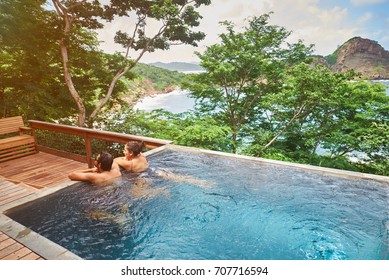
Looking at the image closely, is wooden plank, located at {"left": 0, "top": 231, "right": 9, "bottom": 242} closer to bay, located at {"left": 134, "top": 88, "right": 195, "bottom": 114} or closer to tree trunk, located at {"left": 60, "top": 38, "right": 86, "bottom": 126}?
bay, located at {"left": 134, "top": 88, "right": 195, "bottom": 114}

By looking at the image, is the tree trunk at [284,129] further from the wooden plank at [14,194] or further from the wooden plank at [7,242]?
the wooden plank at [7,242]

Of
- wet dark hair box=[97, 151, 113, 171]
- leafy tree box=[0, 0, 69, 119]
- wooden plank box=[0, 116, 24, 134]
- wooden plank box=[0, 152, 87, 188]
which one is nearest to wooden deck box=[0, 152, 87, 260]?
wooden plank box=[0, 152, 87, 188]

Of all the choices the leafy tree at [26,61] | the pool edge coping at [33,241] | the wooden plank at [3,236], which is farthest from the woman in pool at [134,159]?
the leafy tree at [26,61]

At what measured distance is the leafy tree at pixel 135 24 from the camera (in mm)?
7273

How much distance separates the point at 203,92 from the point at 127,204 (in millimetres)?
5803

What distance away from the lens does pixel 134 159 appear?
3369 mm

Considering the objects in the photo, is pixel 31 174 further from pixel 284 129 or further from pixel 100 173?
pixel 284 129

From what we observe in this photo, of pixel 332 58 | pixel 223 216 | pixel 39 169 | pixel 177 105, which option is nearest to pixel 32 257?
pixel 223 216

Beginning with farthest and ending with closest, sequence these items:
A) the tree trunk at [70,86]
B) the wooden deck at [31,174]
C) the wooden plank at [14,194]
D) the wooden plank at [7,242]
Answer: the tree trunk at [70,86] < the wooden deck at [31,174] < the wooden plank at [14,194] < the wooden plank at [7,242]

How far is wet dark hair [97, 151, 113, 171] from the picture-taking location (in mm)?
3066

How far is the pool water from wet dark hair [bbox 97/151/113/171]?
0.90 feet

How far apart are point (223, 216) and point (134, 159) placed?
149 cm
